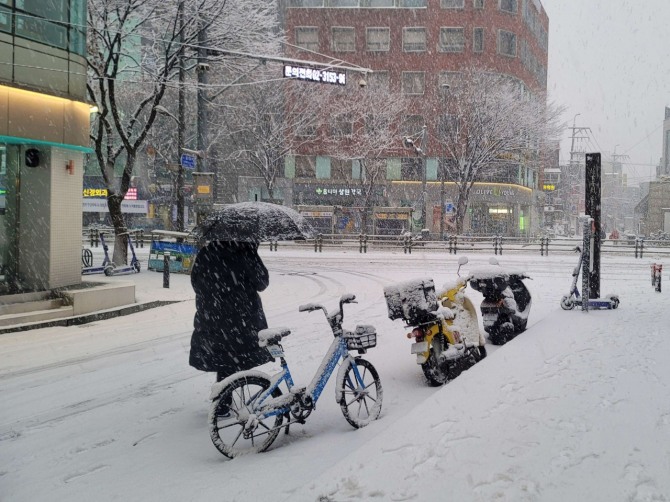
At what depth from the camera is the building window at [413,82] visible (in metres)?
48.2

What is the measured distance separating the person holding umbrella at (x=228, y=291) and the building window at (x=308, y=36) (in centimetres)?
4741

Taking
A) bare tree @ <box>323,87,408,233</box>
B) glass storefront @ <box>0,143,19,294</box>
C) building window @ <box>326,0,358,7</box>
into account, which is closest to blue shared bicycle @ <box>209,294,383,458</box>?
glass storefront @ <box>0,143,19,294</box>

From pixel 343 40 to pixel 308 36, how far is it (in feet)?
9.94

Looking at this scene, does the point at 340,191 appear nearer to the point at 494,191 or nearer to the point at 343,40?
the point at 494,191

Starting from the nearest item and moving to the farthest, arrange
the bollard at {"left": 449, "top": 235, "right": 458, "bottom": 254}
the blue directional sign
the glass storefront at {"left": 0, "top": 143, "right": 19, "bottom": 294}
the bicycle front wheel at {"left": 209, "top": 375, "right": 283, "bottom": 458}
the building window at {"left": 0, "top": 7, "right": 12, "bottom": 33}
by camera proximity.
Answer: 1. the bicycle front wheel at {"left": 209, "top": 375, "right": 283, "bottom": 458}
2. the building window at {"left": 0, "top": 7, "right": 12, "bottom": 33}
3. the glass storefront at {"left": 0, "top": 143, "right": 19, "bottom": 294}
4. the blue directional sign
5. the bollard at {"left": 449, "top": 235, "right": 458, "bottom": 254}

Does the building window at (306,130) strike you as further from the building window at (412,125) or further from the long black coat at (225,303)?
the long black coat at (225,303)

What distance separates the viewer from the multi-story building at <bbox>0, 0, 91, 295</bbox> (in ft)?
36.4

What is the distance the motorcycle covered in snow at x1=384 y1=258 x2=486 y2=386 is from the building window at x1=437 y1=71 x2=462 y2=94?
35.5 m

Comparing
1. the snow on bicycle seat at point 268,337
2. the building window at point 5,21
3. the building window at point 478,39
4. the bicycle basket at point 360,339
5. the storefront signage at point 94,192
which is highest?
the building window at point 478,39

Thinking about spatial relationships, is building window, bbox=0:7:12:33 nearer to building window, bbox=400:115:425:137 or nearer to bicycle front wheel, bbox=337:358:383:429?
bicycle front wheel, bbox=337:358:383:429

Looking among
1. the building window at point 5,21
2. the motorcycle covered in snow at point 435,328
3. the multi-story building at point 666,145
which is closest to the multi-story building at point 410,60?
the multi-story building at point 666,145

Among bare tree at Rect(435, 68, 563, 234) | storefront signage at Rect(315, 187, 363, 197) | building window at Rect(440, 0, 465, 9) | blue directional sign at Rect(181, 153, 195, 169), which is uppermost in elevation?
building window at Rect(440, 0, 465, 9)

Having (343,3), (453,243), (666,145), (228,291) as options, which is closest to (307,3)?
Result: (343,3)

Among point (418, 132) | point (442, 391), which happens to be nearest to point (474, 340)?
point (442, 391)
